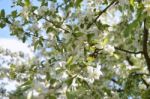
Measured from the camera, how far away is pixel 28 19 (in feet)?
19.3

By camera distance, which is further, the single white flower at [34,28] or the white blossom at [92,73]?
the single white flower at [34,28]

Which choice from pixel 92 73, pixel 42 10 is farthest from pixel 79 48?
pixel 42 10

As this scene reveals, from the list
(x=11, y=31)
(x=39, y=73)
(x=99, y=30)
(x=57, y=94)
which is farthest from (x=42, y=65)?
(x=57, y=94)

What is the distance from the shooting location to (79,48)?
4109 mm

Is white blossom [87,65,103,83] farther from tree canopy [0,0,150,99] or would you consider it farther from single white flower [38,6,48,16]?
single white flower [38,6,48,16]

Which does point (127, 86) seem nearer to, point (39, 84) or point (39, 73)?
point (39, 73)

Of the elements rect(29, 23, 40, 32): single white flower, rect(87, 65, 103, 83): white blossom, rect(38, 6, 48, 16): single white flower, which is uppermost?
rect(38, 6, 48, 16): single white flower

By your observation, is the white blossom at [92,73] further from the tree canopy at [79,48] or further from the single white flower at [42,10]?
the single white flower at [42,10]

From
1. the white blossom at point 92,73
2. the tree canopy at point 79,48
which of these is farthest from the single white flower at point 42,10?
the white blossom at point 92,73

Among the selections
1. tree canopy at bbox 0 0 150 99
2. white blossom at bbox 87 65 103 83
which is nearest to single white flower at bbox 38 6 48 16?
tree canopy at bbox 0 0 150 99

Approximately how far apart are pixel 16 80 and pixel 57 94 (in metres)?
6.93

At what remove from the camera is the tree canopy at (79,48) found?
294cm

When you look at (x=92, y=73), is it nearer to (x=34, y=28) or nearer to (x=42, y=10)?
(x=42, y=10)

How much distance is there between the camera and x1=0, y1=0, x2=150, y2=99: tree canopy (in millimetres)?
2938
